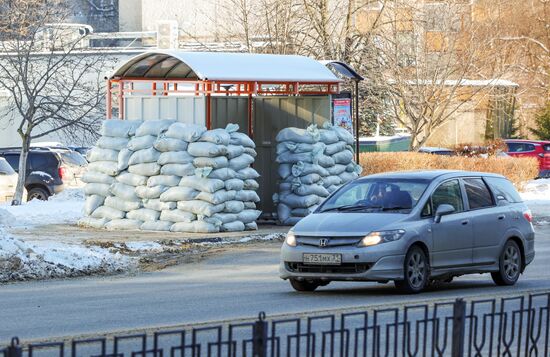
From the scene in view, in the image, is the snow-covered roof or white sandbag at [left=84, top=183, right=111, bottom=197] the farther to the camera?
white sandbag at [left=84, top=183, right=111, bottom=197]

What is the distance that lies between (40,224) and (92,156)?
164 cm

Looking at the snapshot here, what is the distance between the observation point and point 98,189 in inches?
955

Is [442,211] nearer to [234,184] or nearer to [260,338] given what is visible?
[234,184]

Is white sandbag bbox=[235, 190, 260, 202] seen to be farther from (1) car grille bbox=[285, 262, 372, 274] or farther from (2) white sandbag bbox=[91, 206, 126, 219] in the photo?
(1) car grille bbox=[285, 262, 372, 274]

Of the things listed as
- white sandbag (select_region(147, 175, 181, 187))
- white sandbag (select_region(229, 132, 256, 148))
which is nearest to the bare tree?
white sandbag (select_region(147, 175, 181, 187))

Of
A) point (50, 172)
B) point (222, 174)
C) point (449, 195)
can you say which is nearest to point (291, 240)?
point (449, 195)

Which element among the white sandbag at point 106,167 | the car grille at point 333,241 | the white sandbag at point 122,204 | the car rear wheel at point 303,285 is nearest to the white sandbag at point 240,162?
the white sandbag at point 122,204

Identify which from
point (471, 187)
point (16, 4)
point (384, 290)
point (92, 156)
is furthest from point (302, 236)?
point (16, 4)

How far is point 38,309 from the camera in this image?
1302 centimetres

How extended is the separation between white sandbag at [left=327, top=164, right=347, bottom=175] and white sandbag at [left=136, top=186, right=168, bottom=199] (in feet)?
11.7

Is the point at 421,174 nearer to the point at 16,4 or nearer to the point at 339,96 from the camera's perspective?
the point at 339,96

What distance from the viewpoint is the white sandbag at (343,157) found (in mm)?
25141

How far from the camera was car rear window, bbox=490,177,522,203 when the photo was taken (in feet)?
52.9

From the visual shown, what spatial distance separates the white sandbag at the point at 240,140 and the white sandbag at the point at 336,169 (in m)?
2.21
